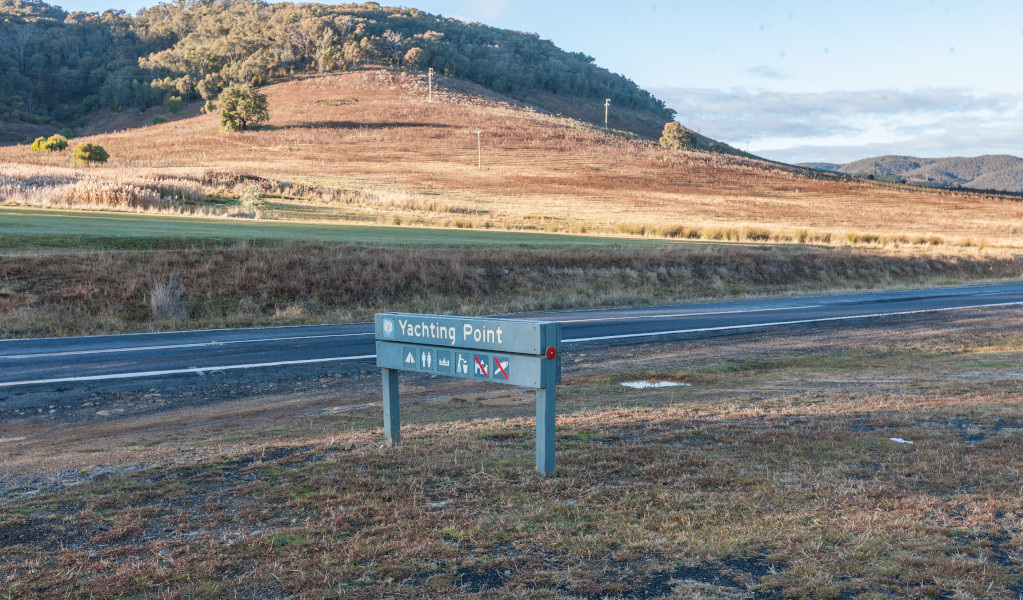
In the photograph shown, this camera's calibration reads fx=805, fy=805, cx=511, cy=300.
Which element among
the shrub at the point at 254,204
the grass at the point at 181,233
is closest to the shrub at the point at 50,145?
the shrub at the point at 254,204

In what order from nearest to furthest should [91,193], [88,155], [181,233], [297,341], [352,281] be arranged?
[297,341] → [352,281] → [181,233] → [91,193] → [88,155]

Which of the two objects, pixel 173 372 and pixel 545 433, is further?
pixel 173 372

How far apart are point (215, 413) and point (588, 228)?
33210 mm

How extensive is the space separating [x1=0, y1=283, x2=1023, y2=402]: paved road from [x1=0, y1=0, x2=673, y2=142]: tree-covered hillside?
12219 cm

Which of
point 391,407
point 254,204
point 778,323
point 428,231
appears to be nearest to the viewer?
point 391,407

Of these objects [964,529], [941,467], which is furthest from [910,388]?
[964,529]

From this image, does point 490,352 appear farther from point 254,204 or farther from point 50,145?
point 50,145

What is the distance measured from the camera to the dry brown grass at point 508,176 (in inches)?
1925

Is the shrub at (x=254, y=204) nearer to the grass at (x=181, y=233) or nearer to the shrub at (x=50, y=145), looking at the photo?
the grass at (x=181, y=233)

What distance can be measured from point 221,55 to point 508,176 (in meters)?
83.7

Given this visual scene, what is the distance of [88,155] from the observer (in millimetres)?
64250

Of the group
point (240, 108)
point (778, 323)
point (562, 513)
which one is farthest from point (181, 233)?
point (240, 108)

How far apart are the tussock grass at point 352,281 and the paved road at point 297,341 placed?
5.60 ft

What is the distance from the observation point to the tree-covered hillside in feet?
444
